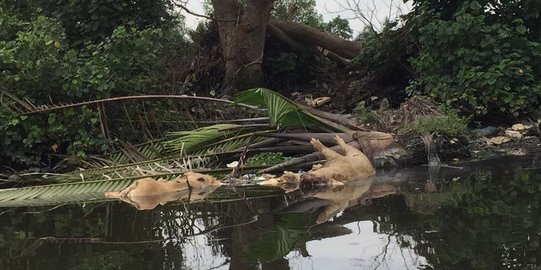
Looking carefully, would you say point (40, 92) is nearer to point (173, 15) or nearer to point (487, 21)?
point (173, 15)

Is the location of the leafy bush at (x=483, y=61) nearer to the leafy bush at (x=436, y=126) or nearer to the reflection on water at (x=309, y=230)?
the leafy bush at (x=436, y=126)

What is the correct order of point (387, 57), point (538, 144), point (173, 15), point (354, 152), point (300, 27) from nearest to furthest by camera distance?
1. point (354, 152)
2. point (538, 144)
3. point (387, 57)
4. point (173, 15)
5. point (300, 27)

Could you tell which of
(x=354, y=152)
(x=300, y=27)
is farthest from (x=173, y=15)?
(x=354, y=152)

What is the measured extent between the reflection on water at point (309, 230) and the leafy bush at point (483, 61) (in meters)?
2.96

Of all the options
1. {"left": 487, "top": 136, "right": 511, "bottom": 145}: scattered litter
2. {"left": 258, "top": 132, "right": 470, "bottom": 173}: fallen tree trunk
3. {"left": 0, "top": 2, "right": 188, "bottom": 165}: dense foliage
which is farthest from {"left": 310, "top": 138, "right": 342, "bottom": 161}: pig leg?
{"left": 487, "top": 136, "right": 511, "bottom": 145}: scattered litter

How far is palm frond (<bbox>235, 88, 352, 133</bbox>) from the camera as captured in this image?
580 centimetres

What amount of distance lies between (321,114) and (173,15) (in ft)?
17.9

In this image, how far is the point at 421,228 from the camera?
324 centimetres

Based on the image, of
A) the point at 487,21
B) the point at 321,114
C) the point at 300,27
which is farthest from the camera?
the point at 300,27

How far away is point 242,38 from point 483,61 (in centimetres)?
471

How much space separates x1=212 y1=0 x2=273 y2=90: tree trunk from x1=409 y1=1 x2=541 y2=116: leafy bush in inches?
137

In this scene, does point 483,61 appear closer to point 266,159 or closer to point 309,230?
point 266,159

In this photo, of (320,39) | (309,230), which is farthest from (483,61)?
(309,230)

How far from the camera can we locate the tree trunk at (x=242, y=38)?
10719 mm
